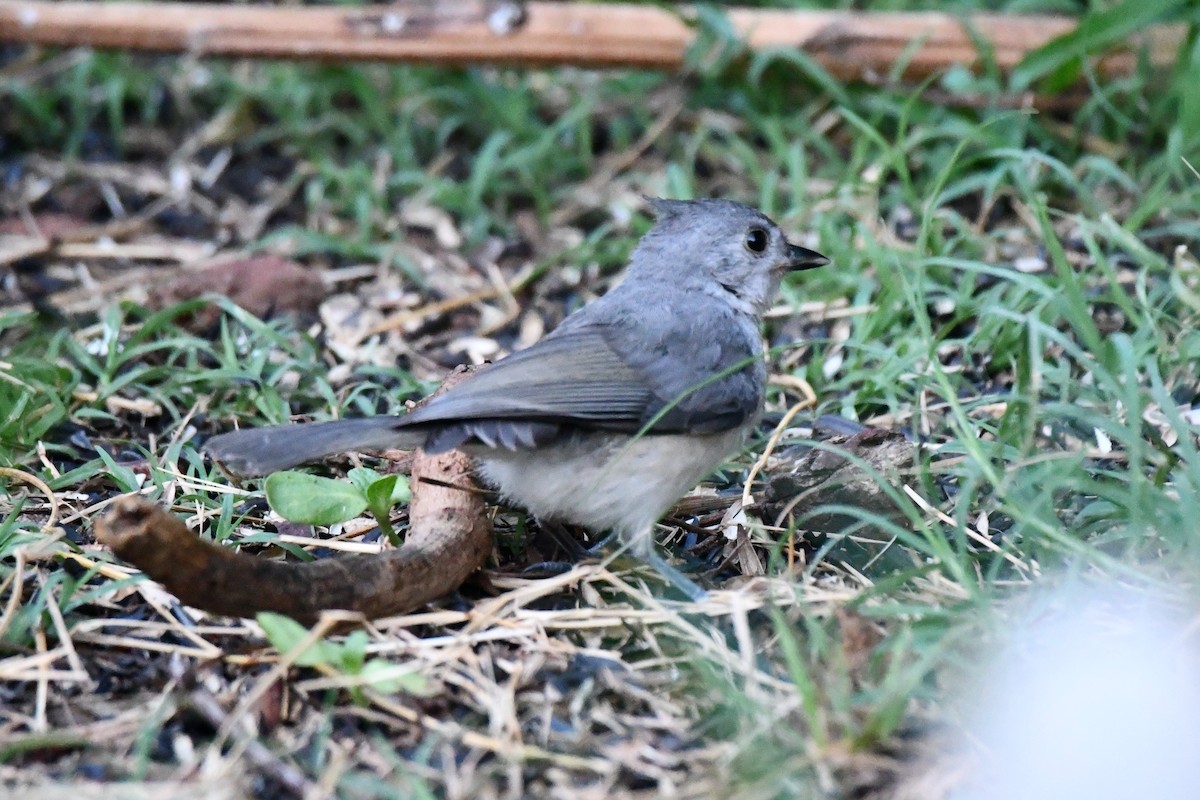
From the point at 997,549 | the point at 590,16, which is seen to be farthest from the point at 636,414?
the point at 590,16

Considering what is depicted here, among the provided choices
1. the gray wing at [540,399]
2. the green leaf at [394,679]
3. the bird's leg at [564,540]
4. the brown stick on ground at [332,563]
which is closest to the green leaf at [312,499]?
the brown stick on ground at [332,563]

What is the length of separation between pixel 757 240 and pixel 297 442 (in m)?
1.59

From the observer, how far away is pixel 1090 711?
8.67ft

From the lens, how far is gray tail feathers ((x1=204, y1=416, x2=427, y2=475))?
304 centimetres

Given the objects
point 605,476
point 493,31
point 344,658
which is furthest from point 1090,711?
point 493,31

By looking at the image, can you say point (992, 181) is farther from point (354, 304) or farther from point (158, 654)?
point (158, 654)

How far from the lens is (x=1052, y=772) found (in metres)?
2.54

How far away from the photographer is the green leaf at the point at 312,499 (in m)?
3.34

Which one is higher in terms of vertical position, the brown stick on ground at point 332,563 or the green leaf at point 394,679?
the brown stick on ground at point 332,563

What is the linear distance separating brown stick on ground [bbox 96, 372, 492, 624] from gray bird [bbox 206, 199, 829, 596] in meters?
0.14

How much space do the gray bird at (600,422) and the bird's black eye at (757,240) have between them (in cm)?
27

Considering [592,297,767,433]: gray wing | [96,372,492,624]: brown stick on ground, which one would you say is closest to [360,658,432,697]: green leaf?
[96,372,492,624]: brown stick on ground

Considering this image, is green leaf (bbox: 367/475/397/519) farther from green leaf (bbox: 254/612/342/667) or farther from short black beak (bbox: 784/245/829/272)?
short black beak (bbox: 784/245/829/272)

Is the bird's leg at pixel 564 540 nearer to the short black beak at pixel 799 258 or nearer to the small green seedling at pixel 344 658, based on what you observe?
the small green seedling at pixel 344 658
